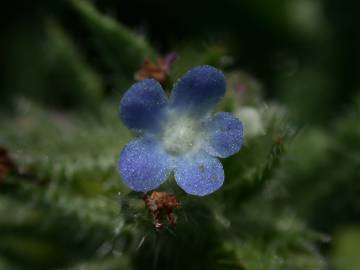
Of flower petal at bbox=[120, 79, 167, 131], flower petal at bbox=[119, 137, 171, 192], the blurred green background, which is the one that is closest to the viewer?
flower petal at bbox=[119, 137, 171, 192]

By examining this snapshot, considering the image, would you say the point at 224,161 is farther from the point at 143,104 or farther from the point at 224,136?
the point at 143,104

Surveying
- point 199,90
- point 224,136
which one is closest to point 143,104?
point 199,90

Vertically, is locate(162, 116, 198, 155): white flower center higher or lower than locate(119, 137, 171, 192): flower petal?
higher

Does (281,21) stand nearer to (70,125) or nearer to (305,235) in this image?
(70,125)

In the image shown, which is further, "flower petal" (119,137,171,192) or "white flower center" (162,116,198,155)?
"white flower center" (162,116,198,155)

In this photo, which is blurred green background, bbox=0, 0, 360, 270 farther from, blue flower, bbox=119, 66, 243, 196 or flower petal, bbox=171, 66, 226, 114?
flower petal, bbox=171, 66, 226, 114

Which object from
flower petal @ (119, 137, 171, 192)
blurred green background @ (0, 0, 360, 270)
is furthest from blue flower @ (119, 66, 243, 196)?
blurred green background @ (0, 0, 360, 270)

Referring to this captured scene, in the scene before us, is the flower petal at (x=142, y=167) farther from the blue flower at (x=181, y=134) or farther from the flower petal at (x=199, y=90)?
the flower petal at (x=199, y=90)
